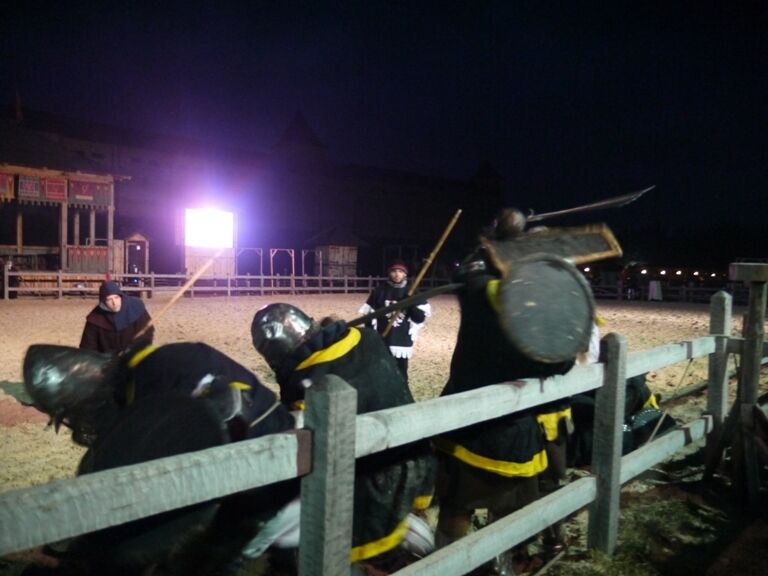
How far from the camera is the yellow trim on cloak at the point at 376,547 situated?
229cm

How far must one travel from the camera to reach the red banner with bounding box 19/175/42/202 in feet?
67.4

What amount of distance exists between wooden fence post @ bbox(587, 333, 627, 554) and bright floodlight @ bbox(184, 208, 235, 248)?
82.2ft

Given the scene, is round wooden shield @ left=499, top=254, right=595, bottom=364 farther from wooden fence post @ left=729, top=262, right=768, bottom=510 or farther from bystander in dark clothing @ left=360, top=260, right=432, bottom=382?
bystander in dark clothing @ left=360, top=260, right=432, bottom=382

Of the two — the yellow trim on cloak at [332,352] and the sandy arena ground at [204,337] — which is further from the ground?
the yellow trim on cloak at [332,352]

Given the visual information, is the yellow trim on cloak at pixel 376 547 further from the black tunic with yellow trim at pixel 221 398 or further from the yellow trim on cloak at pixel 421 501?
the black tunic with yellow trim at pixel 221 398

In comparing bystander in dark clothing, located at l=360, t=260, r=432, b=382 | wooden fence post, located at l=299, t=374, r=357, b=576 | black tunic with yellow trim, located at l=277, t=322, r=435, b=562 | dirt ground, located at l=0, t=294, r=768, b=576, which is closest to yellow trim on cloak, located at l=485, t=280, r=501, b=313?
black tunic with yellow trim, located at l=277, t=322, r=435, b=562

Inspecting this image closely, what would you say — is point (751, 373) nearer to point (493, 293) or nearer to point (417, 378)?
point (493, 293)

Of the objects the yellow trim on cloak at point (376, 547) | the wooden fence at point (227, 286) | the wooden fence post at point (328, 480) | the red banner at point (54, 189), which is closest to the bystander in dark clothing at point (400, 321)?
the yellow trim on cloak at point (376, 547)

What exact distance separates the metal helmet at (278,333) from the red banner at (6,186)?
869 inches

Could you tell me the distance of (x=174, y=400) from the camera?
186cm

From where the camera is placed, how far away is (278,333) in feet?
8.83

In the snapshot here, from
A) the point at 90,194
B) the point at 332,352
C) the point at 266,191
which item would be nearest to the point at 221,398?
the point at 332,352

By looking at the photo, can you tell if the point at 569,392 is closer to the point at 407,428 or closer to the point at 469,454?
the point at 469,454

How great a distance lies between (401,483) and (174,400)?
1036mm
